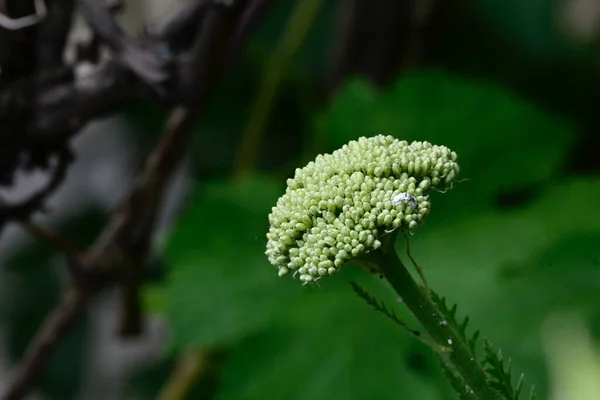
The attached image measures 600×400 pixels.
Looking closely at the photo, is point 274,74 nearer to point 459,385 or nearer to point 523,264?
point 523,264

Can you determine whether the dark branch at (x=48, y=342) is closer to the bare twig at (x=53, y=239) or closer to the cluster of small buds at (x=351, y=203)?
the bare twig at (x=53, y=239)

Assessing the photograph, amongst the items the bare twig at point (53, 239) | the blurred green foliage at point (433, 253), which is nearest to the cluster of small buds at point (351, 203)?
the blurred green foliage at point (433, 253)

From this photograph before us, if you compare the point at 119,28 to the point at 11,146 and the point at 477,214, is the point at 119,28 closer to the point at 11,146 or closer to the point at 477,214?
the point at 11,146

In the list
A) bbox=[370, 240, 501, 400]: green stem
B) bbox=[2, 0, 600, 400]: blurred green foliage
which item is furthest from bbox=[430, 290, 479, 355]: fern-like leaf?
bbox=[2, 0, 600, 400]: blurred green foliage

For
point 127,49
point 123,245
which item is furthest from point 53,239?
point 127,49

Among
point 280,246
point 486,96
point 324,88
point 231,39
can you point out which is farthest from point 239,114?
point 280,246

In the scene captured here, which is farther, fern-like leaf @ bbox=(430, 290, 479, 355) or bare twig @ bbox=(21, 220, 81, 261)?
bare twig @ bbox=(21, 220, 81, 261)

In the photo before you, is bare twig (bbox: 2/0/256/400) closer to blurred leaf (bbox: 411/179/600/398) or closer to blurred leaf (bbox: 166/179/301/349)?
blurred leaf (bbox: 166/179/301/349)
